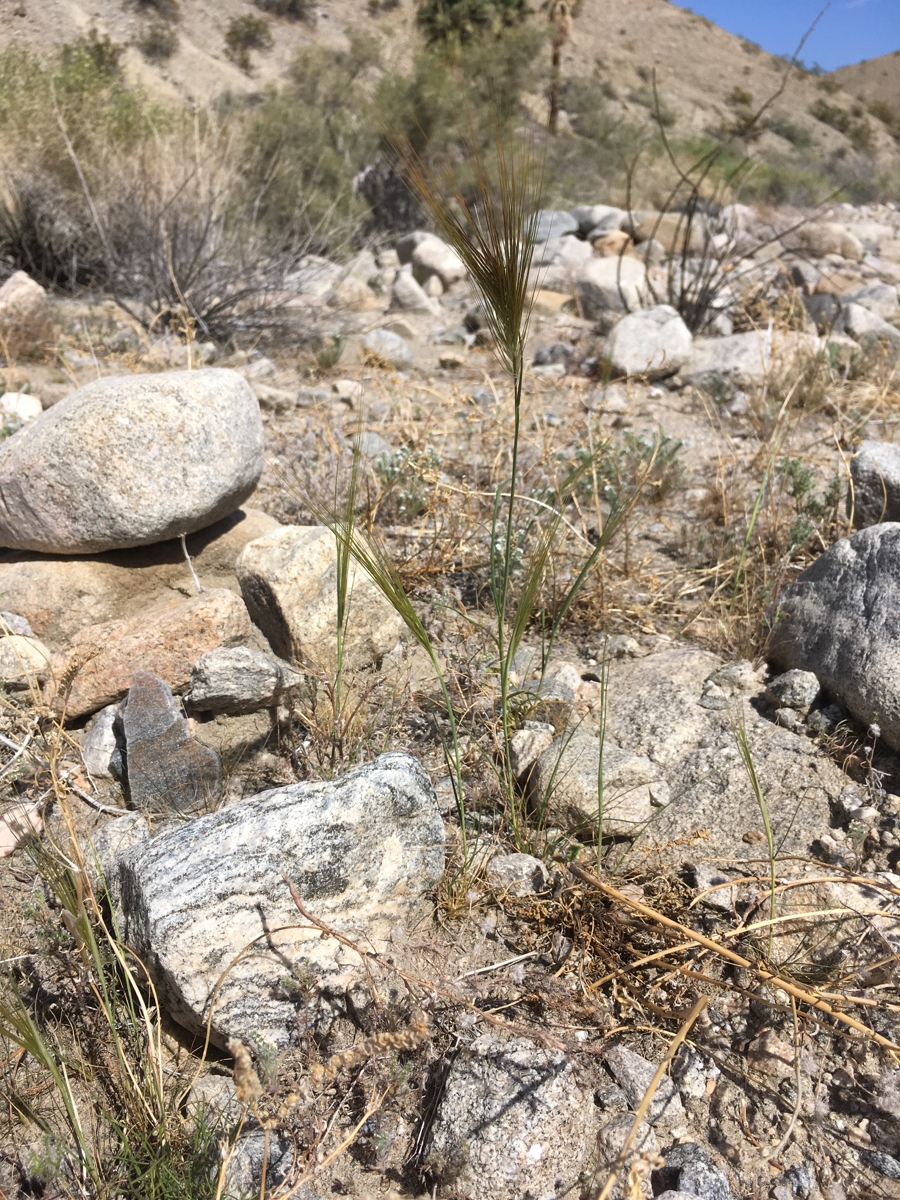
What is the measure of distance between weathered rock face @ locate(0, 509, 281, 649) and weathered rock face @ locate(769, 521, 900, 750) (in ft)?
5.94

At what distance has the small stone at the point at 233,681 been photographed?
213 cm

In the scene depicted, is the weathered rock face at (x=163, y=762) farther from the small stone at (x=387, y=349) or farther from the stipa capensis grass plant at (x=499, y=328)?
the small stone at (x=387, y=349)

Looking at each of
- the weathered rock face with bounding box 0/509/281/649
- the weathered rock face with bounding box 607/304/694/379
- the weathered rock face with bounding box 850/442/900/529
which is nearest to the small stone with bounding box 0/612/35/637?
the weathered rock face with bounding box 0/509/281/649

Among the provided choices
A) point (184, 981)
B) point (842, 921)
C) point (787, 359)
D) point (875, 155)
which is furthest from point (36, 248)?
point (875, 155)

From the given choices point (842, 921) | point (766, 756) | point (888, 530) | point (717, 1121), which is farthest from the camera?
point (888, 530)

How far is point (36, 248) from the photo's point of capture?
5738 millimetres

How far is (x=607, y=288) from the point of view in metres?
5.82

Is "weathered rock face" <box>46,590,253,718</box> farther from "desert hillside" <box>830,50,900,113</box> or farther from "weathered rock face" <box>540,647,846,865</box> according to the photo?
"desert hillside" <box>830,50,900,113</box>

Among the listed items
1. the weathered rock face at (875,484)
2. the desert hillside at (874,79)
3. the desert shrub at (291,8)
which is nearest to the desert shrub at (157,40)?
the desert shrub at (291,8)

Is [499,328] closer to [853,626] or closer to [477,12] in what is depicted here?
[853,626]

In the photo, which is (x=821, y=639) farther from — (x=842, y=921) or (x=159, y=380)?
(x=159, y=380)

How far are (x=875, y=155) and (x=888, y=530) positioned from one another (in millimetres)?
32676

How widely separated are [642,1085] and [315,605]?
4.79 ft

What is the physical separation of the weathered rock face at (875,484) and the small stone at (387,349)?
282 cm
